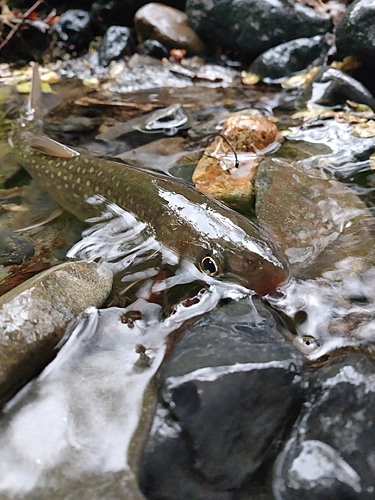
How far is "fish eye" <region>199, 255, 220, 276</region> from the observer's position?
235 centimetres

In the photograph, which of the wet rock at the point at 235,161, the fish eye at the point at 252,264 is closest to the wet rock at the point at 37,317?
the fish eye at the point at 252,264

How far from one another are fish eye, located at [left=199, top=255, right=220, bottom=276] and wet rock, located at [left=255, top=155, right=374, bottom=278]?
1.54 ft

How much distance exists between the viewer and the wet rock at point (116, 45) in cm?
743

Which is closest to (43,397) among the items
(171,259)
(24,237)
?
(171,259)

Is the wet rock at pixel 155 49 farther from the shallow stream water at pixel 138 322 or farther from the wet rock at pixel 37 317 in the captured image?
the wet rock at pixel 37 317

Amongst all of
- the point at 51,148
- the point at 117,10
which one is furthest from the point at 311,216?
the point at 117,10

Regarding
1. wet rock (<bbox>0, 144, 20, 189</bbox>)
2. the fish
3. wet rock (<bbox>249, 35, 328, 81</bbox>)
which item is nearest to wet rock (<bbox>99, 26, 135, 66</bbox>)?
wet rock (<bbox>249, 35, 328, 81</bbox>)

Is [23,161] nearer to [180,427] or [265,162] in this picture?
[265,162]

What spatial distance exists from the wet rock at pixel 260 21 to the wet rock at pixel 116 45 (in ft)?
4.79

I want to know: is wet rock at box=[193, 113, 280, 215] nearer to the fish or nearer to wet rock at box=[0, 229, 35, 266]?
the fish

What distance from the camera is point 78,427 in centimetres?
173

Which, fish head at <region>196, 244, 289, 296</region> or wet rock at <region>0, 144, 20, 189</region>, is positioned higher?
fish head at <region>196, 244, 289, 296</region>

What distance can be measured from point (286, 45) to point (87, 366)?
600 centimetres

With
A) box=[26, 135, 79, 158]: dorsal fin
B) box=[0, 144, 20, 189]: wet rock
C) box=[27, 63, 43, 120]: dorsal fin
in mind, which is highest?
box=[26, 135, 79, 158]: dorsal fin
